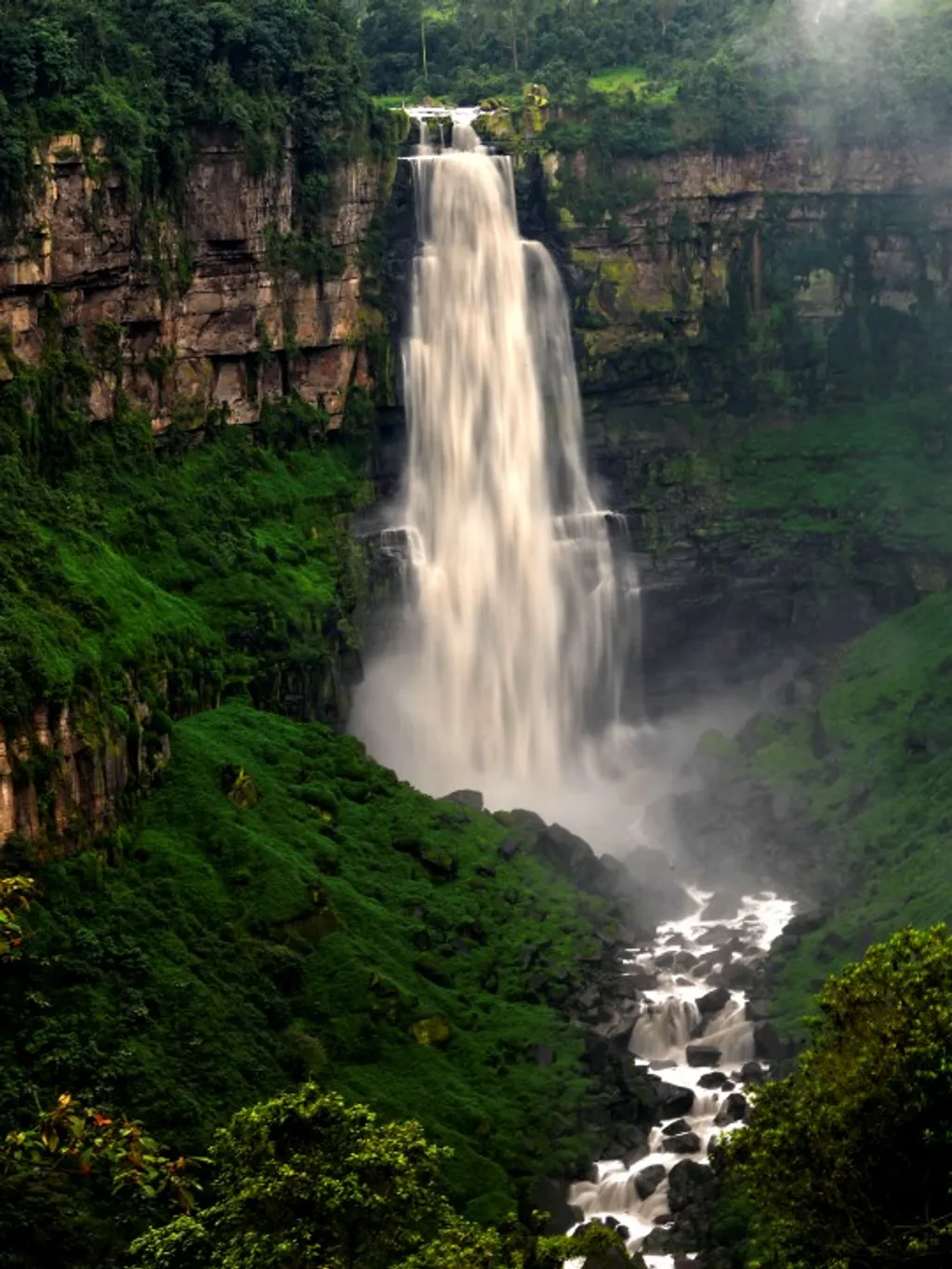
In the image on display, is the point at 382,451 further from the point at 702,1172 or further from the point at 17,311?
the point at 702,1172

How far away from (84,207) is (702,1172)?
2782cm

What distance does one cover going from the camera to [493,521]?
66000mm

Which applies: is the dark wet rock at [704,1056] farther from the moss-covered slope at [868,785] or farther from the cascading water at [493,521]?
the cascading water at [493,521]

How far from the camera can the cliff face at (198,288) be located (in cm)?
5238

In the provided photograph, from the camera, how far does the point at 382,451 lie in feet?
212

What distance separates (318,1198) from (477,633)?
3792 cm

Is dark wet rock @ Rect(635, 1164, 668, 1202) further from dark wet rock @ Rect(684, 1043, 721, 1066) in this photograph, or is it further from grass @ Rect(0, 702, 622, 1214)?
dark wet rock @ Rect(684, 1043, 721, 1066)

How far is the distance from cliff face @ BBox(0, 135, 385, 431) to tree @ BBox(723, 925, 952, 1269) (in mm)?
27942

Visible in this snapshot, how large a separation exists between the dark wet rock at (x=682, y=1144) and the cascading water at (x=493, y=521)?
68.1 feet

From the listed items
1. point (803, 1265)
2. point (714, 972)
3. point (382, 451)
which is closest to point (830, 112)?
point (382, 451)

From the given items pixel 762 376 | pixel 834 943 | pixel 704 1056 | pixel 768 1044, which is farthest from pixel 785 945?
pixel 762 376

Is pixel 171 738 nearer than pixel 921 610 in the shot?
Yes

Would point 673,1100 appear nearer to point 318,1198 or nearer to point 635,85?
point 318,1198

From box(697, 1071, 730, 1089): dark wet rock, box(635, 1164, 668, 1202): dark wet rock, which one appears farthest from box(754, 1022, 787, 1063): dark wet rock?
box(635, 1164, 668, 1202): dark wet rock
